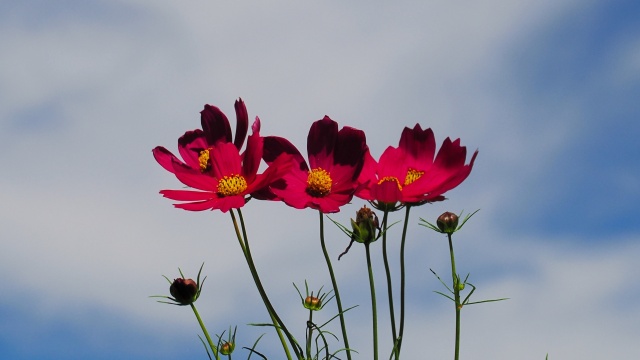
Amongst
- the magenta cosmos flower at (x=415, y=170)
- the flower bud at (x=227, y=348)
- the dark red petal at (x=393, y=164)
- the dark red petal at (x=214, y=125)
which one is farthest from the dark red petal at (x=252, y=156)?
the flower bud at (x=227, y=348)

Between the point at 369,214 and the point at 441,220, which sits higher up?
the point at 441,220

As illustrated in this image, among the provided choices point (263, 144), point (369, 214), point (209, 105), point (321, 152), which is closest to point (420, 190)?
point (369, 214)

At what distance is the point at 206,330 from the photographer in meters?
1.80

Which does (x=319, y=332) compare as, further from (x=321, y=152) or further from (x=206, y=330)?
(x=321, y=152)

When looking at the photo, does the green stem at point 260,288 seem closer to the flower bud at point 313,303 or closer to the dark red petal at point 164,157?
the dark red petal at point 164,157

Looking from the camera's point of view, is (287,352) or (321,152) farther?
(321,152)

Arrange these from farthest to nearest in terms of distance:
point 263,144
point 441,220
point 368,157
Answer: point 441,220
point 368,157
point 263,144

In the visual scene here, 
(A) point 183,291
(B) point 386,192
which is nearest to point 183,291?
(A) point 183,291

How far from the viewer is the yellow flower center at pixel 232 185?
5.52ft

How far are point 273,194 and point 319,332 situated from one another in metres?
0.34

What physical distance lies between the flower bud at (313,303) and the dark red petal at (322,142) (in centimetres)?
45

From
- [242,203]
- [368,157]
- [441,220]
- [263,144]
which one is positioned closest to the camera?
[242,203]

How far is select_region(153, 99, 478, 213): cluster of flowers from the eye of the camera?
5.37ft

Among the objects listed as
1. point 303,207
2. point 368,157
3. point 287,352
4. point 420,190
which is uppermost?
point 368,157
